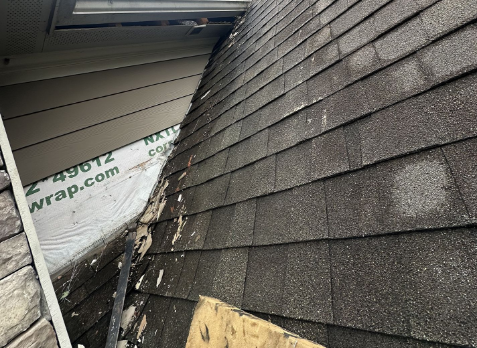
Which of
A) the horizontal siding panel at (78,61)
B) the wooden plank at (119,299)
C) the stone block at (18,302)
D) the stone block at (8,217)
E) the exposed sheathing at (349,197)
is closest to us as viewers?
the exposed sheathing at (349,197)

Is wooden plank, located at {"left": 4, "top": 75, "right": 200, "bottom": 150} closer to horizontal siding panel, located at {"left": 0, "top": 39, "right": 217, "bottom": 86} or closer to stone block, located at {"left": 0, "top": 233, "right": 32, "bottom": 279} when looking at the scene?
horizontal siding panel, located at {"left": 0, "top": 39, "right": 217, "bottom": 86}

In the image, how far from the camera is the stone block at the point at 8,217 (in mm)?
1127

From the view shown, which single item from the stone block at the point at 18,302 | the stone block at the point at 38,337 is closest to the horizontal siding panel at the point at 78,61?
the stone block at the point at 18,302

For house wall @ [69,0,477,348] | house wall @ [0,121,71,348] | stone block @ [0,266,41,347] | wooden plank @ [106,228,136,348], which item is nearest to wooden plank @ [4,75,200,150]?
wooden plank @ [106,228,136,348]

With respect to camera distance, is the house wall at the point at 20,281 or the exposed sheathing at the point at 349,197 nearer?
the exposed sheathing at the point at 349,197

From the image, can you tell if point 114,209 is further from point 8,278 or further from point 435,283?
point 435,283

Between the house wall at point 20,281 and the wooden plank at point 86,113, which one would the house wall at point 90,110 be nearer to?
the wooden plank at point 86,113

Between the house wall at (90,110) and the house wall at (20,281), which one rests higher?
the house wall at (90,110)

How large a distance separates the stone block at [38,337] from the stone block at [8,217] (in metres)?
Answer: 0.40

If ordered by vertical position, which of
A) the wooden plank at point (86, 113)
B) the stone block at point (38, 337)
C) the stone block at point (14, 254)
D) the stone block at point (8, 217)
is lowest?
the stone block at point (38, 337)

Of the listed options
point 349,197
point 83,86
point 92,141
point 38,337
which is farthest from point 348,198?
point 83,86

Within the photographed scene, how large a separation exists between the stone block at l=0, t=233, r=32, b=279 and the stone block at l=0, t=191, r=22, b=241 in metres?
0.03

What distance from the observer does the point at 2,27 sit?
247cm

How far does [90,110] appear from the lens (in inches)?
138
